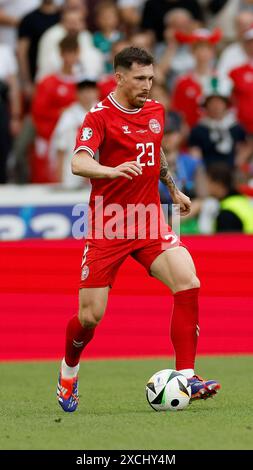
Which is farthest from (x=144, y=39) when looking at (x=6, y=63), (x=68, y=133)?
(x=68, y=133)

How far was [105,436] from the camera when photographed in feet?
22.1

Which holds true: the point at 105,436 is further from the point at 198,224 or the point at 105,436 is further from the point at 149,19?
the point at 149,19

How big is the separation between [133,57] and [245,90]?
829cm

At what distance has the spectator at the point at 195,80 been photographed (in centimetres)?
1617

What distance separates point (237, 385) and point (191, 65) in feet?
26.8

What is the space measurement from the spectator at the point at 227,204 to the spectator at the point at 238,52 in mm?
3351

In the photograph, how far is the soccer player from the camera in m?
8.01

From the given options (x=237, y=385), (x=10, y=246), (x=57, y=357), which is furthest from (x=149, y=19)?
(x=237, y=385)

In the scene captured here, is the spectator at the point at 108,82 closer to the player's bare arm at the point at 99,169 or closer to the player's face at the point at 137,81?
the player's face at the point at 137,81

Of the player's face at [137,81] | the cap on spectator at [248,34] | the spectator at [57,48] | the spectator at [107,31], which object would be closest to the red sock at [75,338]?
the player's face at [137,81]

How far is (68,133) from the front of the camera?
15094 mm

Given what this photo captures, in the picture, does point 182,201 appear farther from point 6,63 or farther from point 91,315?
point 6,63

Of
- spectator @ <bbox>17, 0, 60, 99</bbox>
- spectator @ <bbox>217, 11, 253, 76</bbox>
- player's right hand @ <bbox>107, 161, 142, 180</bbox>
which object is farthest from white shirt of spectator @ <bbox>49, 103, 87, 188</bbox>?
player's right hand @ <bbox>107, 161, 142, 180</bbox>

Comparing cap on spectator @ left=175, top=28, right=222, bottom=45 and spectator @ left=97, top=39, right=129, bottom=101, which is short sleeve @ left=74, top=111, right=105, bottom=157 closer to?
spectator @ left=97, top=39, right=129, bottom=101
